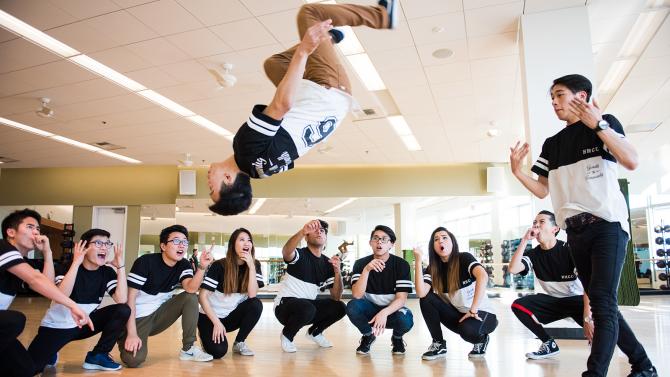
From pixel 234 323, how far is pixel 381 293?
48.5 inches

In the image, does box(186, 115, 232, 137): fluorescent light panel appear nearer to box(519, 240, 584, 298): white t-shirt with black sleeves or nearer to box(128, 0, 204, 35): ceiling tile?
box(128, 0, 204, 35): ceiling tile

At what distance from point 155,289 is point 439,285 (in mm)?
2203

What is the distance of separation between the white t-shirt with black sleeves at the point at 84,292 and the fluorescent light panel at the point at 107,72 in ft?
10.9

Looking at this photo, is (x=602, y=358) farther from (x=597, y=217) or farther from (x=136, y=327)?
(x=136, y=327)

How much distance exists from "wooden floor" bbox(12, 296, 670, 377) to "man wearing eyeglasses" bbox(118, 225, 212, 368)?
0.21 metres

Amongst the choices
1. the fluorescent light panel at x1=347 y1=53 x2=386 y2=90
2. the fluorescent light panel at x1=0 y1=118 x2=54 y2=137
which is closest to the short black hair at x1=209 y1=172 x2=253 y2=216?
the fluorescent light panel at x1=347 y1=53 x2=386 y2=90

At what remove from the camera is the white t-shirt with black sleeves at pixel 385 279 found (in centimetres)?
396

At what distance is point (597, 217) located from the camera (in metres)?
2.19

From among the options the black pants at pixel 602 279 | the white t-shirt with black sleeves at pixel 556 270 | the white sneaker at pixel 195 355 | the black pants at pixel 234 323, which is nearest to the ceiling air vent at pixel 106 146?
the black pants at pixel 234 323

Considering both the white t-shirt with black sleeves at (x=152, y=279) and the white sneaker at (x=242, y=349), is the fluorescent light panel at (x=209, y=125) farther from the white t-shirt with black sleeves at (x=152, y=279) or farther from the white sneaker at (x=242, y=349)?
the white sneaker at (x=242, y=349)

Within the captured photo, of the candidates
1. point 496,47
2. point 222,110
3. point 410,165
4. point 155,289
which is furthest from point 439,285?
point 410,165

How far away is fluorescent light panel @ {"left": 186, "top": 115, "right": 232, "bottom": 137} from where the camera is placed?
7.97m

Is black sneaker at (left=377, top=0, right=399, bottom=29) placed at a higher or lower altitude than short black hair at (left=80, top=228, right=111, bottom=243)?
higher

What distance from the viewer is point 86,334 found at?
335 centimetres
